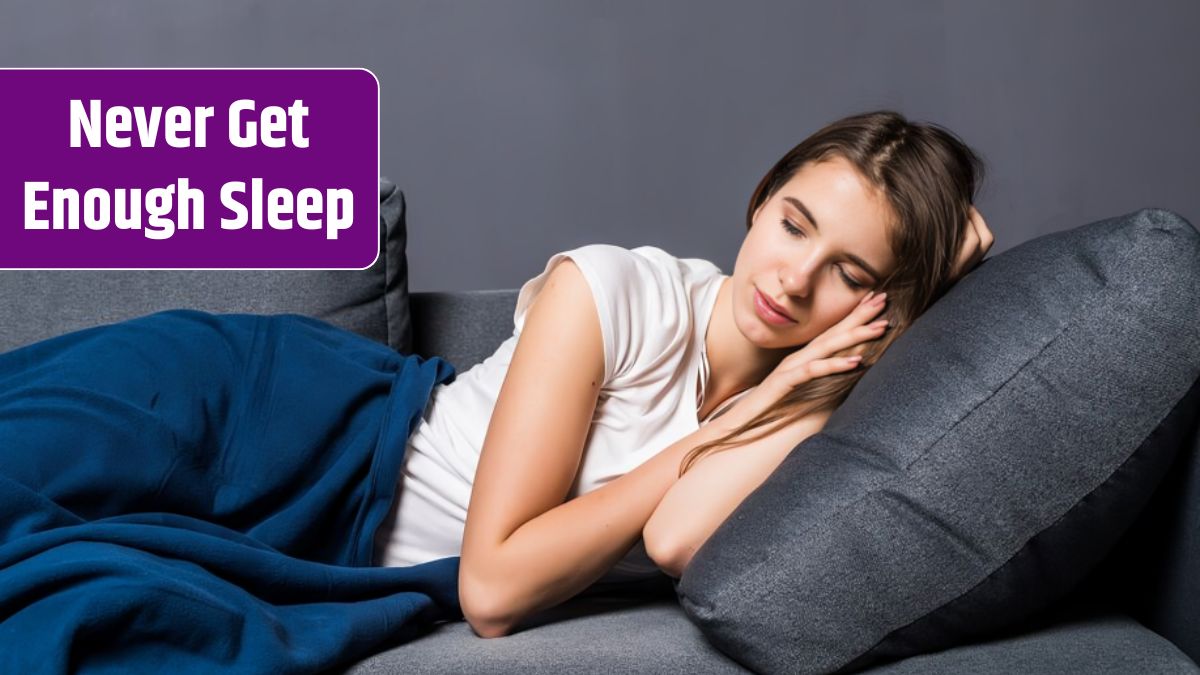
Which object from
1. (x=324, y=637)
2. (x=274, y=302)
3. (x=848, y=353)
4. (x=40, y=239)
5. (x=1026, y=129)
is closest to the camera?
(x=324, y=637)

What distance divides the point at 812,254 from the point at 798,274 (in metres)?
0.03

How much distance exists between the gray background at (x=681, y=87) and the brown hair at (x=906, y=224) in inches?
44.1

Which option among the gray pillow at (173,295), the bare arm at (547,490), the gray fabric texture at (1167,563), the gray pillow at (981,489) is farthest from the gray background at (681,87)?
the gray pillow at (981,489)

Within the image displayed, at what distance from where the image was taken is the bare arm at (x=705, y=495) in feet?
4.31

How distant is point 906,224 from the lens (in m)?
1.45

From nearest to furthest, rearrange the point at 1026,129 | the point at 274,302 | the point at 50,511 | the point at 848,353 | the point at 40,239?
the point at 50,511 < the point at 848,353 < the point at 274,302 < the point at 40,239 < the point at 1026,129

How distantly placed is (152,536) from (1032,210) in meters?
2.08

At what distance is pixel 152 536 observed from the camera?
1.25 metres

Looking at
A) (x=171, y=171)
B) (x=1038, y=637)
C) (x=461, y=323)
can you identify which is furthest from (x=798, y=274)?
(x=171, y=171)

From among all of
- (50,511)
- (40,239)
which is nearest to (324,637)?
(50,511)

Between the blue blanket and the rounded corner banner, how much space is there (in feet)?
1.77

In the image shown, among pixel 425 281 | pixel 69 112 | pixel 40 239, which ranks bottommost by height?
pixel 425 281

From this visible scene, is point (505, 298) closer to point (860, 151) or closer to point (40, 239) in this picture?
point (860, 151)

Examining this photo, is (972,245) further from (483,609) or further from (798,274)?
(483,609)
